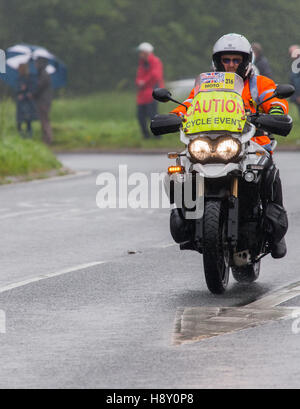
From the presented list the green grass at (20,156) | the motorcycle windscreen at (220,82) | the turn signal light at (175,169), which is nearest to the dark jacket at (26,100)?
the green grass at (20,156)

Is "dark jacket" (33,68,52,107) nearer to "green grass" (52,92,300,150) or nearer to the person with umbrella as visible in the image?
the person with umbrella

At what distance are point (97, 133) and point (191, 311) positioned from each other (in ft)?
81.8

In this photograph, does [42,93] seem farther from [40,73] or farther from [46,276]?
[46,276]

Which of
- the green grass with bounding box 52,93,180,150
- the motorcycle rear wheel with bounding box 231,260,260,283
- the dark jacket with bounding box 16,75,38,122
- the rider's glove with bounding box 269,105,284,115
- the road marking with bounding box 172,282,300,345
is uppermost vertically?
the rider's glove with bounding box 269,105,284,115

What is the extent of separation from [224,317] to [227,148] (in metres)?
1.24

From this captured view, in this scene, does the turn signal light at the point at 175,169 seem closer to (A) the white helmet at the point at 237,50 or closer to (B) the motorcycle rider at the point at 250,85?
(B) the motorcycle rider at the point at 250,85

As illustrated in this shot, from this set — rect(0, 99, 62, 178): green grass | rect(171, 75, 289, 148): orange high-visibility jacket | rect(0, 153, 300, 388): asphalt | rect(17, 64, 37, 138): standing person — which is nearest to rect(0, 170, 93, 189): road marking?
rect(0, 99, 62, 178): green grass

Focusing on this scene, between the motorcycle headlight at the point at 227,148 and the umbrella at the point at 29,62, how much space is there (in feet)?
76.0

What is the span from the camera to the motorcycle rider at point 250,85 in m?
9.90

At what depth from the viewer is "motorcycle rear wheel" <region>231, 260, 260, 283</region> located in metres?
10.3

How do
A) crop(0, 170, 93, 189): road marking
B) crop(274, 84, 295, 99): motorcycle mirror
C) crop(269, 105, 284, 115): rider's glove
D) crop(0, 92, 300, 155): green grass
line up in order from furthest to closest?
1. crop(0, 92, 300, 155): green grass
2. crop(0, 170, 93, 189): road marking
3. crop(269, 105, 284, 115): rider's glove
4. crop(274, 84, 295, 99): motorcycle mirror

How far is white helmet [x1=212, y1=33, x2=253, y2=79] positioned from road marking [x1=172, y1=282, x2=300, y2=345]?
1.65m

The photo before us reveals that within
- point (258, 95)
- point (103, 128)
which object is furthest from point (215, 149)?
point (103, 128)

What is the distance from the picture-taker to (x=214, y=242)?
9234 millimetres
